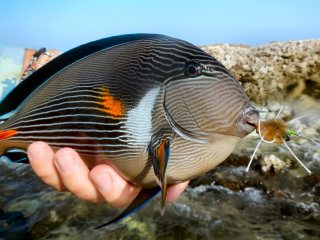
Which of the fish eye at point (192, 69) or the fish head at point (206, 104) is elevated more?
the fish eye at point (192, 69)

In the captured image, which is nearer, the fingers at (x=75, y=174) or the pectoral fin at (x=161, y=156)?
the pectoral fin at (x=161, y=156)

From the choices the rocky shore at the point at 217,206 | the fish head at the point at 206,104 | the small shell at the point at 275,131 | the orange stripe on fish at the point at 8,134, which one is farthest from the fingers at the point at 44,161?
the rocky shore at the point at 217,206

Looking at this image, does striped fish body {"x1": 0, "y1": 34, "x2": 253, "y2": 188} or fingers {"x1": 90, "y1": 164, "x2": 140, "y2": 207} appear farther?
fingers {"x1": 90, "y1": 164, "x2": 140, "y2": 207}

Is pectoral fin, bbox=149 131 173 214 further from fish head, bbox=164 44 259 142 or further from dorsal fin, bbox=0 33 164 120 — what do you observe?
dorsal fin, bbox=0 33 164 120

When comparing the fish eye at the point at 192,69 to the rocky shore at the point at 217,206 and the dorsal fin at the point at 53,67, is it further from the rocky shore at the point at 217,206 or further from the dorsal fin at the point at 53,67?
the rocky shore at the point at 217,206

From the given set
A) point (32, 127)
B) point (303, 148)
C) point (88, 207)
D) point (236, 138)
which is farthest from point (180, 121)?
point (303, 148)

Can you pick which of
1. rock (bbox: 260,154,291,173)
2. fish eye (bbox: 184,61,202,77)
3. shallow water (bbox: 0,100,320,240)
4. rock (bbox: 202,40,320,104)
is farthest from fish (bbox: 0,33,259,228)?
rock (bbox: 202,40,320,104)

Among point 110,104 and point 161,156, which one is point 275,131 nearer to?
point 161,156
